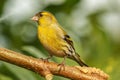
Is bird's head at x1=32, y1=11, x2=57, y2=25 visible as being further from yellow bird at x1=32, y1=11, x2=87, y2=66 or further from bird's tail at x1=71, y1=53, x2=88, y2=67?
bird's tail at x1=71, y1=53, x2=88, y2=67

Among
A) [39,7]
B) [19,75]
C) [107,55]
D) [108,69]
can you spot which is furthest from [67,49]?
[39,7]

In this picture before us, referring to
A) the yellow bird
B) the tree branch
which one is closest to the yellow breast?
the yellow bird

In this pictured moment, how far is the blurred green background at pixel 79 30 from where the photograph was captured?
2.44m

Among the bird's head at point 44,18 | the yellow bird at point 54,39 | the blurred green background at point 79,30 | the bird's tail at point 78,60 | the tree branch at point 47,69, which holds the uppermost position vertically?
the blurred green background at point 79,30

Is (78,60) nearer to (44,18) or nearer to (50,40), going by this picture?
(50,40)

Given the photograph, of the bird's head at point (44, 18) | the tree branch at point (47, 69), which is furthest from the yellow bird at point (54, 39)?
the tree branch at point (47, 69)

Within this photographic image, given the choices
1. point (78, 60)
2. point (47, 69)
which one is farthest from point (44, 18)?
point (47, 69)

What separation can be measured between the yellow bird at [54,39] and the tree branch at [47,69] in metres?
0.23

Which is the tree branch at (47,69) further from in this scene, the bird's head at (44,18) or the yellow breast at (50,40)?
the bird's head at (44,18)

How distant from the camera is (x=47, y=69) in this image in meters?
1.47

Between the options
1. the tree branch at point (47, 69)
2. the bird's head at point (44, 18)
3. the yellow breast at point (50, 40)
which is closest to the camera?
the tree branch at point (47, 69)

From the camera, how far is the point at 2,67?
7.25ft

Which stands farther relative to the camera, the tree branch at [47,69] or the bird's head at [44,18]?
the bird's head at [44,18]

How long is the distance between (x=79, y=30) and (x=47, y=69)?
1328 millimetres
